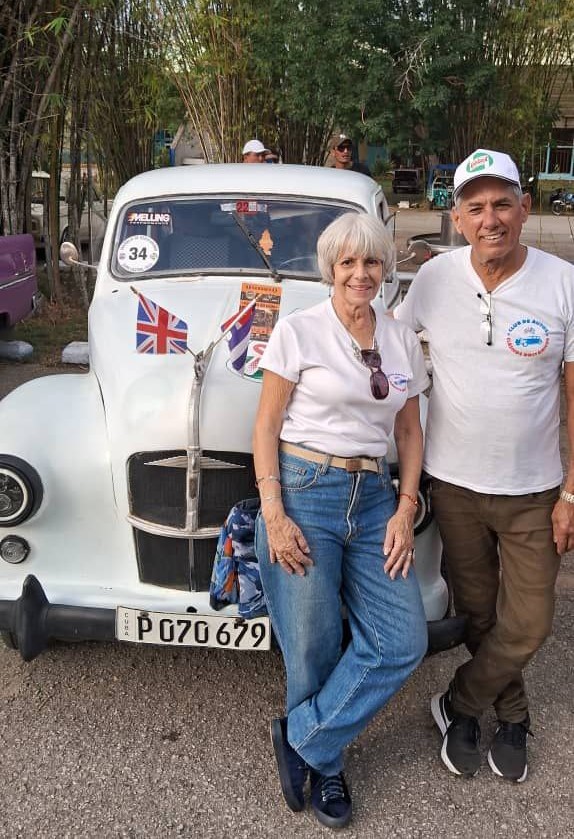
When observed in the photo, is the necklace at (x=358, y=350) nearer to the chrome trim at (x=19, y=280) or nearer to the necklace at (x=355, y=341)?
the necklace at (x=355, y=341)

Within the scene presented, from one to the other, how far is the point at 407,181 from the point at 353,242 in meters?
31.6

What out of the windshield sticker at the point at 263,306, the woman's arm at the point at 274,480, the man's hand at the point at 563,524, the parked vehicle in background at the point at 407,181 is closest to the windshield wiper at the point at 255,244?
the windshield sticker at the point at 263,306

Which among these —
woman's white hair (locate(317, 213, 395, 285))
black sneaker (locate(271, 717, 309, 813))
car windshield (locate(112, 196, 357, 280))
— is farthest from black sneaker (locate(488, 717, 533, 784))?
car windshield (locate(112, 196, 357, 280))

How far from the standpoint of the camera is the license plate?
2730 millimetres

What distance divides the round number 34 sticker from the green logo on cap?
6.61 feet

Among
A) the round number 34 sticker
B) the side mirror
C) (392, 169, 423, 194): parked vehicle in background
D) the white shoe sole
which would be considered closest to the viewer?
the white shoe sole

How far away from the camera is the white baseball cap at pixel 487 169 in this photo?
241 centimetres

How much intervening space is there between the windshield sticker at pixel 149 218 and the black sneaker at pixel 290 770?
2.61 meters

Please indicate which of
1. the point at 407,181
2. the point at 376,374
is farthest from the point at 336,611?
the point at 407,181

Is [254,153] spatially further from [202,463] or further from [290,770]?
[290,770]

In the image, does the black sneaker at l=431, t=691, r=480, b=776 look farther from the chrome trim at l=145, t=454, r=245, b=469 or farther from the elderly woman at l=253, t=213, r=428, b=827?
the chrome trim at l=145, t=454, r=245, b=469

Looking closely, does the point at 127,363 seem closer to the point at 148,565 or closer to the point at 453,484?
the point at 148,565

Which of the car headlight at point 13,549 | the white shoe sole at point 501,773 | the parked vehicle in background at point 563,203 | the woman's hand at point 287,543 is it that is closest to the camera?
the woman's hand at point 287,543

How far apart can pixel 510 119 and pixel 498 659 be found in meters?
10.5
